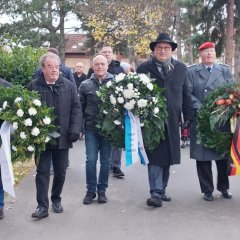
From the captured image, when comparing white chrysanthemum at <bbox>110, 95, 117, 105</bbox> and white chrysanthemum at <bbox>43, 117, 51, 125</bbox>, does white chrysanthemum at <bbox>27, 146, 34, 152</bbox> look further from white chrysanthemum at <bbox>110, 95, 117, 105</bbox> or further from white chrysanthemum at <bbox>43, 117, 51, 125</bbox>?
white chrysanthemum at <bbox>110, 95, 117, 105</bbox>

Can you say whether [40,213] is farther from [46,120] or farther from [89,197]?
[46,120]

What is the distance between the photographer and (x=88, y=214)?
18.4 ft

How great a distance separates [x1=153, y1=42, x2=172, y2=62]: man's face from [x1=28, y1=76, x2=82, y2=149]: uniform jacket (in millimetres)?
1281

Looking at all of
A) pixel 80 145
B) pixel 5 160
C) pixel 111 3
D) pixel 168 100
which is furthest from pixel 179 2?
pixel 5 160

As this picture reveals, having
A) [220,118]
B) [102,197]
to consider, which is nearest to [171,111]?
[220,118]

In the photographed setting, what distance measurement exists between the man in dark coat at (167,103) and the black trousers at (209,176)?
1.46 ft

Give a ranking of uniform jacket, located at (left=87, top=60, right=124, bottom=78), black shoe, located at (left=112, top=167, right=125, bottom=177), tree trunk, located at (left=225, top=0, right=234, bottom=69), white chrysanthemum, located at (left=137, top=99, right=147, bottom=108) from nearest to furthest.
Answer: white chrysanthemum, located at (left=137, top=99, right=147, bottom=108), black shoe, located at (left=112, top=167, right=125, bottom=177), uniform jacket, located at (left=87, top=60, right=124, bottom=78), tree trunk, located at (left=225, top=0, right=234, bottom=69)

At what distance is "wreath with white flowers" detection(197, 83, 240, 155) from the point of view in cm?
571

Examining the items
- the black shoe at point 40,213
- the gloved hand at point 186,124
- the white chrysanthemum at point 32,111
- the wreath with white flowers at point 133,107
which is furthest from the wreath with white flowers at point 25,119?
the gloved hand at point 186,124

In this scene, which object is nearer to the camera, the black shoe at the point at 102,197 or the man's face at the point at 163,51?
the man's face at the point at 163,51

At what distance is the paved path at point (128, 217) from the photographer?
193 inches

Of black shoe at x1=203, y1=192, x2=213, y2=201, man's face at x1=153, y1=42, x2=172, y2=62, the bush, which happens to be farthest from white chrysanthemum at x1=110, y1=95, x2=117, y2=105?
the bush

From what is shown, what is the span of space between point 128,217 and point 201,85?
2009 millimetres

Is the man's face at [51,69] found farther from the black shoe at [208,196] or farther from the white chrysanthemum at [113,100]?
the black shoe at [208,196]
